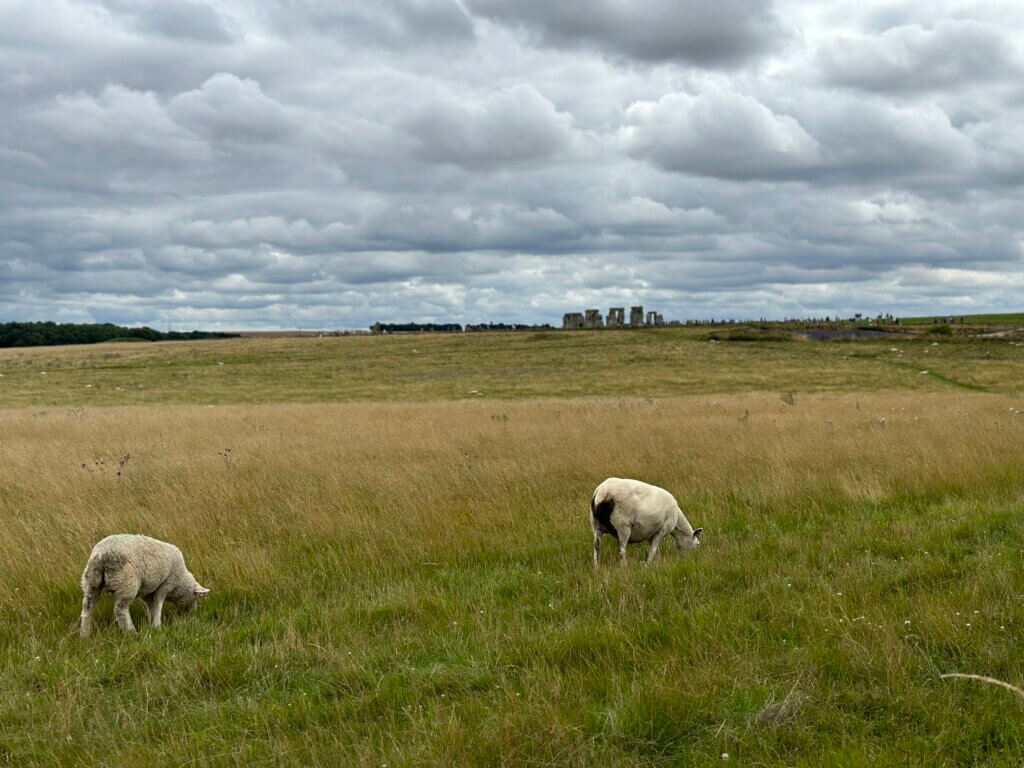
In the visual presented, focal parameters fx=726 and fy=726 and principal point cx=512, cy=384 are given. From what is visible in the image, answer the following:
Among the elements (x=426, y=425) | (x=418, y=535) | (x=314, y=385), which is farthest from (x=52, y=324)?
(x=418, y=535)

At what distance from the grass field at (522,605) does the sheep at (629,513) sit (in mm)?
391

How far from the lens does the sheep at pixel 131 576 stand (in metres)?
6.62

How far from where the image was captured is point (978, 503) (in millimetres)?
10062

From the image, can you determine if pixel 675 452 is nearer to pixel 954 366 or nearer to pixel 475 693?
pixel 475 693

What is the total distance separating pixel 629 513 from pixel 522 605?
206 centimetres

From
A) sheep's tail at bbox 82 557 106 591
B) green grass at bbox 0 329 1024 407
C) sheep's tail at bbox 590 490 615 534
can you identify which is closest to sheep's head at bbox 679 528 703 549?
sheep's tail at bbox 590 490 615 534

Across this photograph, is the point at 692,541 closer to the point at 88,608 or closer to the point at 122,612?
the point at 122,612

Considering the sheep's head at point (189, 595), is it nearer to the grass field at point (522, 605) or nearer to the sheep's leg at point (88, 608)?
the grass field at point (522, 605)

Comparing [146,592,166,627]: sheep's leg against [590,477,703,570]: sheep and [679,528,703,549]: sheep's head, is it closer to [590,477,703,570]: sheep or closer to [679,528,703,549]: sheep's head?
[590,477,703,570]: sheep

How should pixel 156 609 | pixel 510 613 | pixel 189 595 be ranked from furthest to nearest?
pixel 189 595
pixel 156 609
pixel 510 613

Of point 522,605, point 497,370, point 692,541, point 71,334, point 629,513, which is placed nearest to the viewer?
point 522,605

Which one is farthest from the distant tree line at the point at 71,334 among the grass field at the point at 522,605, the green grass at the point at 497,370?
the grass field at the point at 522,605

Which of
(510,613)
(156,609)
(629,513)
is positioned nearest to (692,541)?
(629,513)

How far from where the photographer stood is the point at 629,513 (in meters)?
8.30
